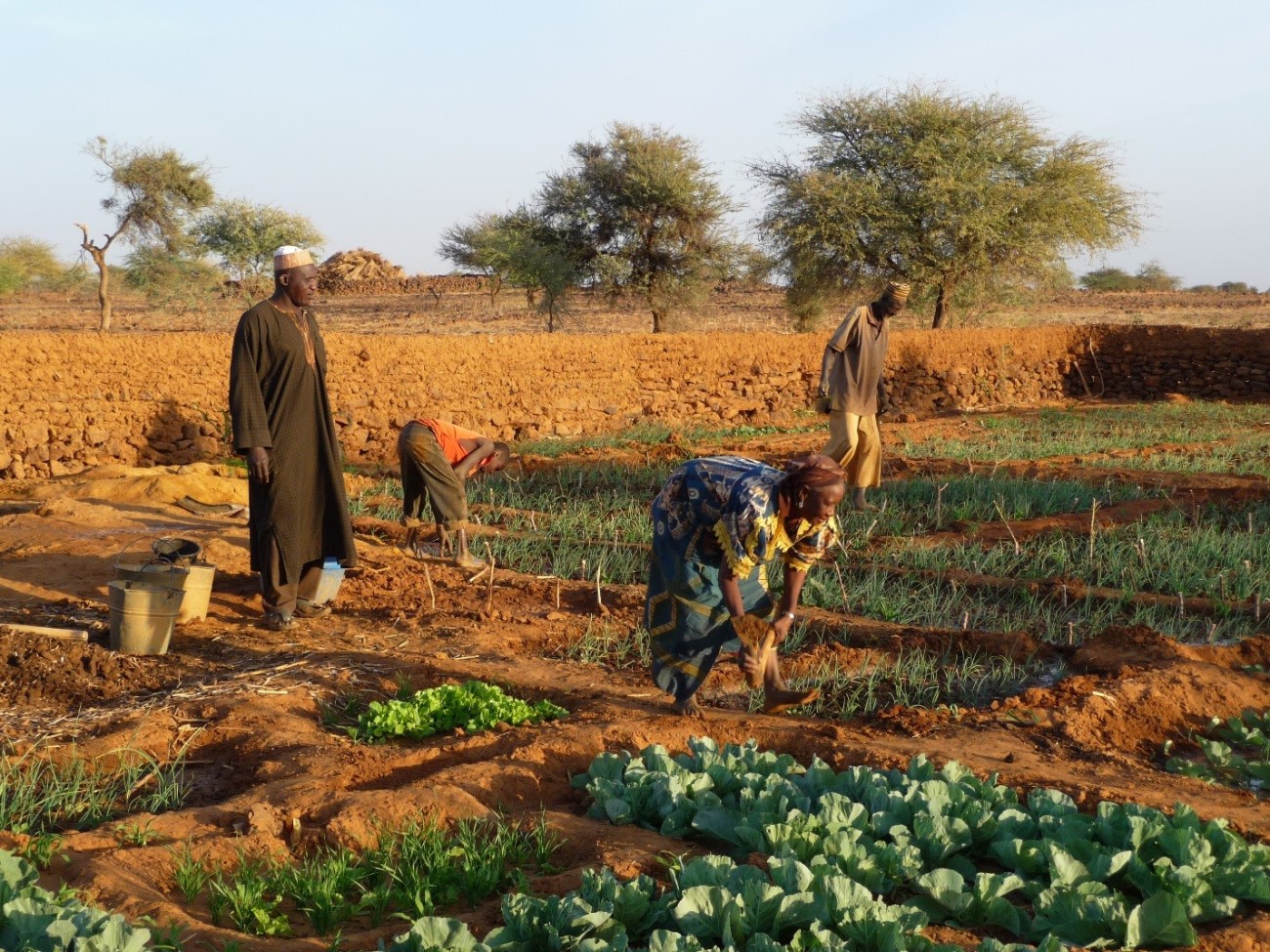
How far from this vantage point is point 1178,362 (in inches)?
766

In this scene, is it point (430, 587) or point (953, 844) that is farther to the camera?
point (430, 587)

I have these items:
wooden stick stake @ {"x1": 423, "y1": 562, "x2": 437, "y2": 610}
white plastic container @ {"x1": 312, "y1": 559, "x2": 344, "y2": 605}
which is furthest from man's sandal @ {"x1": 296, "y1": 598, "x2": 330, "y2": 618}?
wooden stick stake @ {"x1": 423, "y1": 562, "x2": 437, "y2": 610}

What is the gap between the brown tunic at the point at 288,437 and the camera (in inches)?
218

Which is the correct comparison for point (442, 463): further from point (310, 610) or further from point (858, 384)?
point (858, 384)

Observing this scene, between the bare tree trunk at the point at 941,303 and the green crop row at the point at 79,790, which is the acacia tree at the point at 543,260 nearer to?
the bare tree trunk at the point at 941,303

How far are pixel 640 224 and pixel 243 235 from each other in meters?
9.89

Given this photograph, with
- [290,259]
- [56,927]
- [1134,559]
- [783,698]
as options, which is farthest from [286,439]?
[1134,559]

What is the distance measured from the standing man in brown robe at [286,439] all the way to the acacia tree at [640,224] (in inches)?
734

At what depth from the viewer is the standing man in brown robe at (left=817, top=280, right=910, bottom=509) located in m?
8.21

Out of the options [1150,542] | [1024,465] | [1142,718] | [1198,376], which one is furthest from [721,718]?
[1198,376]

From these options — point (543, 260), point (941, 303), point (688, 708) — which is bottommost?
point (688, 708)

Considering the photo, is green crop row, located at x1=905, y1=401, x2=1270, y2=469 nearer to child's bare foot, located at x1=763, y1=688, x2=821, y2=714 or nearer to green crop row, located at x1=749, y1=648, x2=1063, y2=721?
green crop row, located at x1=749, y1=648, x2=1063, y2=721

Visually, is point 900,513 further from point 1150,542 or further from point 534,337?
point 534,337

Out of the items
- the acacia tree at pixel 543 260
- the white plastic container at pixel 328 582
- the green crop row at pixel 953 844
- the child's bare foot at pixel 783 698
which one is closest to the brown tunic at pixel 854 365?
the white plastic container at pixel 328 582
